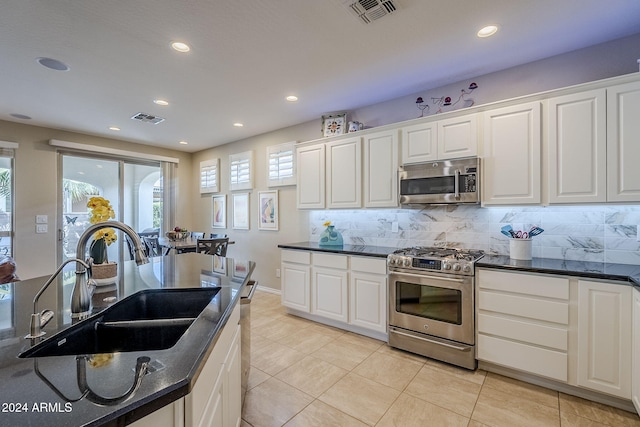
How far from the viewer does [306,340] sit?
3074 millimetres

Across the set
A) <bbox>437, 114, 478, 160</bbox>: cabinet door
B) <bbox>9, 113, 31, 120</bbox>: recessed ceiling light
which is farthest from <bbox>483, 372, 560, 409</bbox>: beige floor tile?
<bbox>9, 113, 31, 120</bbox>: recessed ceiling light

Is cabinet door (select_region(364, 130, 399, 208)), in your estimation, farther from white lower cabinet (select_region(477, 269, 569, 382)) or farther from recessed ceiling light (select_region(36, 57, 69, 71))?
recessed ceiling light (select_region(36, 57, 69, 71))

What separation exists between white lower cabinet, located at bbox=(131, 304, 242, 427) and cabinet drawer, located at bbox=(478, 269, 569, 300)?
2.01 m

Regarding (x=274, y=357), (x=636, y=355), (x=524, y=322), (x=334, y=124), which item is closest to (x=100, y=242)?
(x=274, y=357)

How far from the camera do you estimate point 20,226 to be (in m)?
4.16

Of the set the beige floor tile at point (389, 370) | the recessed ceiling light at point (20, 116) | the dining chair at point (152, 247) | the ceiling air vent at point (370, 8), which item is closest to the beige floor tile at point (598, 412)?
the beige floor tile at point (389, 370)

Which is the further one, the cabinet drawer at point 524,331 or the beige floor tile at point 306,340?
the beige floor tile at point 306,340

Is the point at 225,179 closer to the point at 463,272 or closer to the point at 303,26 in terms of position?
the point at 303,26

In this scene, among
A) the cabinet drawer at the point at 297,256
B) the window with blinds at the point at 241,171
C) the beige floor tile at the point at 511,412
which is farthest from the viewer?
the window with blinds at the point at 241,171

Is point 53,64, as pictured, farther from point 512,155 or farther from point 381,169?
point 512,155

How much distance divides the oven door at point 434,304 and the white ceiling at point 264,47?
1.99 meters

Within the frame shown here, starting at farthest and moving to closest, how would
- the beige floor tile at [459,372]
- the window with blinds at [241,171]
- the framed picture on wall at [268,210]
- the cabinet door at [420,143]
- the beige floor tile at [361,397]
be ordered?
1. the window with blinds at [241,171]
2. the framed picture on wall at [268,210]
3. the cabinet door at [420,143]
4. the beige floor tile at [459,372]
5. the beige floor tile at [361,397]

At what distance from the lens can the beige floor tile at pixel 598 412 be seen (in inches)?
73.2

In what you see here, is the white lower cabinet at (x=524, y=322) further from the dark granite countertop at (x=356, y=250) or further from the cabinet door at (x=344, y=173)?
the cabinet door at (x=344, y=173)
